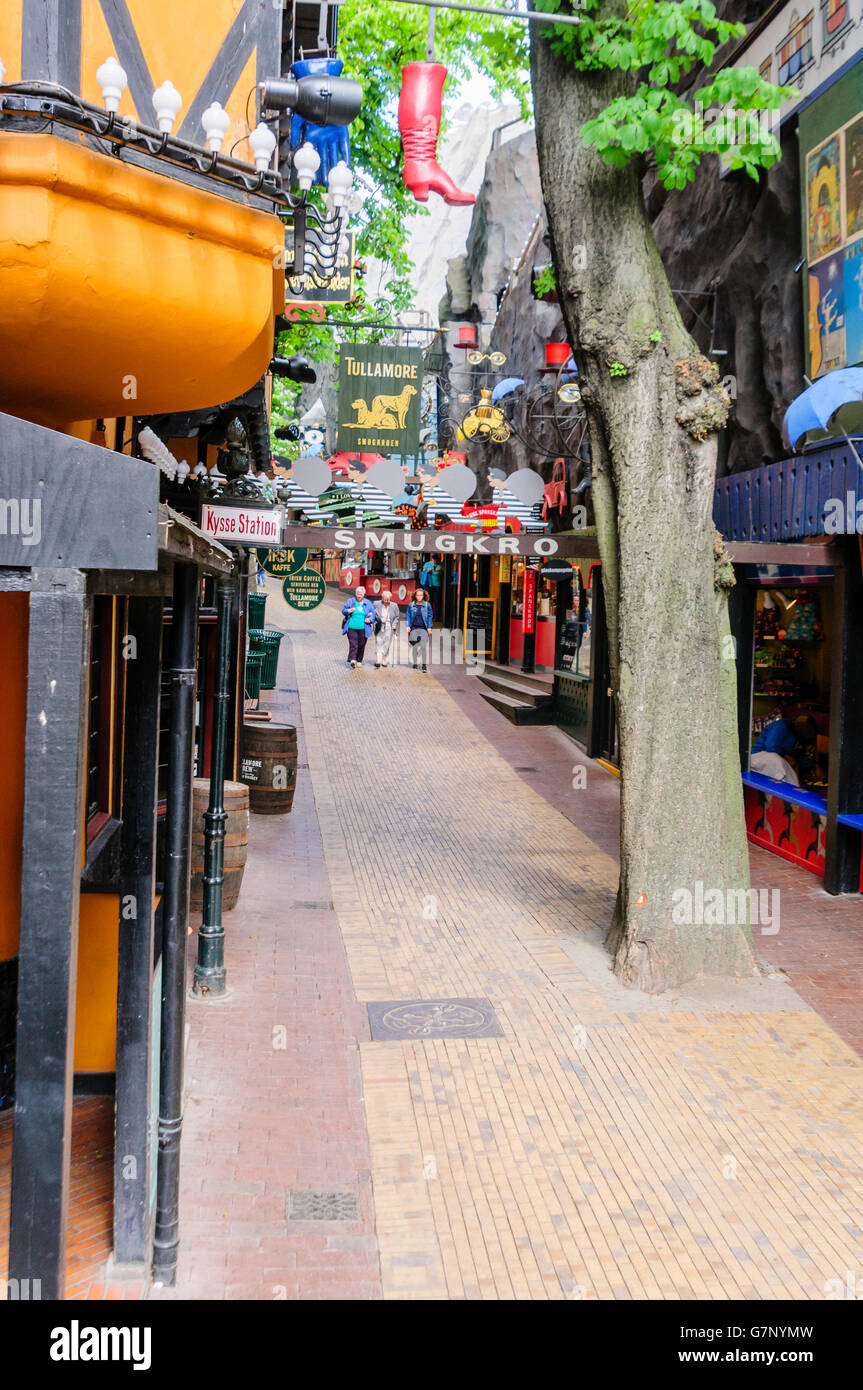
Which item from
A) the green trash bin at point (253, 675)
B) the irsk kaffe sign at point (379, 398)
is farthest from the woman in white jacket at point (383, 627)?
the green trash bin at point (253, 675)

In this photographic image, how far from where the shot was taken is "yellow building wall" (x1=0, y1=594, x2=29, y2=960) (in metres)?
5.66

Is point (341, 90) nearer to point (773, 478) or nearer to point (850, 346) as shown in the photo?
point (850, 346)

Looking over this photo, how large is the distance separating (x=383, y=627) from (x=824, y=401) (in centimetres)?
1765

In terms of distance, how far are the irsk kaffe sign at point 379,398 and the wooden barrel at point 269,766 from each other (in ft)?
24.1

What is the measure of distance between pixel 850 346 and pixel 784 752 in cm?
430

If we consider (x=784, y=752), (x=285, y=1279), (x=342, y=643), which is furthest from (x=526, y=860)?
(x=342, y=643)

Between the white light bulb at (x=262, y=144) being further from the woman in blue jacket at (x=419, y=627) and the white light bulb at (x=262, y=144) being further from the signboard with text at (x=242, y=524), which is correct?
the woman in blue jacket at (x=419, y=627)

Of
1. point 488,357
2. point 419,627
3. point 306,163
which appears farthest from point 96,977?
point 419,627

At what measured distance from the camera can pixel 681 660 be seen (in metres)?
7.99

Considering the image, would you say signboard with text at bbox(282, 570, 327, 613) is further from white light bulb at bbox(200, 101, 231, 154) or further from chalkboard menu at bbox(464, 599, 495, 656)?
chalkboard menu at bbox(464, 599, 495, 656)

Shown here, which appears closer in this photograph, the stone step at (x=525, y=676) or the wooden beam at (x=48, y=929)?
the wooden beam at (x=48, y=929)

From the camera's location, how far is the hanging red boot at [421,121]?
8.91 meters

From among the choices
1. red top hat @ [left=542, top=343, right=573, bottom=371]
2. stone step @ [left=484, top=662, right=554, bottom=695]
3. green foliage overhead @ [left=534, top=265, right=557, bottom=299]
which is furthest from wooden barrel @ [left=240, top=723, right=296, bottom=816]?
red top hat @ [left=542, top=343, right=573, bottom=371]

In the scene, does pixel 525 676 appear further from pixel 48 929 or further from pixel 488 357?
pixel 48 929
